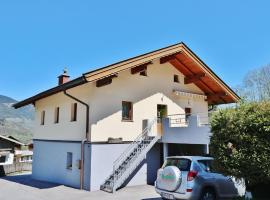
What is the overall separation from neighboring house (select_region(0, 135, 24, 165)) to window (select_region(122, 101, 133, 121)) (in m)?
21.1

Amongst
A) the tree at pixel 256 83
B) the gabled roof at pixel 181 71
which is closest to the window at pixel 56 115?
the gabled roof at pixel 181 71

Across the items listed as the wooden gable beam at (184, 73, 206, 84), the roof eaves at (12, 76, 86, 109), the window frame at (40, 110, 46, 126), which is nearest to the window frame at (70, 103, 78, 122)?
the roof eaves at (12, 76, 86, 109)

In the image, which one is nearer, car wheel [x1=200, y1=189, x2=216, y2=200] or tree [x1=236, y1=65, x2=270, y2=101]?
car wheel [x1=200, y1=189, x2=216, y2=200]

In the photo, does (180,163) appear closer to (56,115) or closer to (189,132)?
(189,132)

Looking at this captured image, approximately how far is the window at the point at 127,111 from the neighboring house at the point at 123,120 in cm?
6

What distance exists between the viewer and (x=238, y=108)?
998cm

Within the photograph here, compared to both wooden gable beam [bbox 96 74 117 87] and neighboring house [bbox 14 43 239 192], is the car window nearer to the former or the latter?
neighboring house [bbox 14 43 239 192]

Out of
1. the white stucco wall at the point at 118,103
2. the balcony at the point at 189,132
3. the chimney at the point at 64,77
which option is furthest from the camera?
the chimney at the point at 64,77

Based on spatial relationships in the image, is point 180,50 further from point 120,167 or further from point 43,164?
point 43,164

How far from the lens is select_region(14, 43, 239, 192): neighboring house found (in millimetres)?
15391

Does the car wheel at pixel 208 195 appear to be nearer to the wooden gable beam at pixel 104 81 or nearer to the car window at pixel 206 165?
the car window at pixel 206 165

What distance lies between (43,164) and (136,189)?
7940 mm

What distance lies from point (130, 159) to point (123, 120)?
7.57ft

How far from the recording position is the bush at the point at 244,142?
29.0 feet
